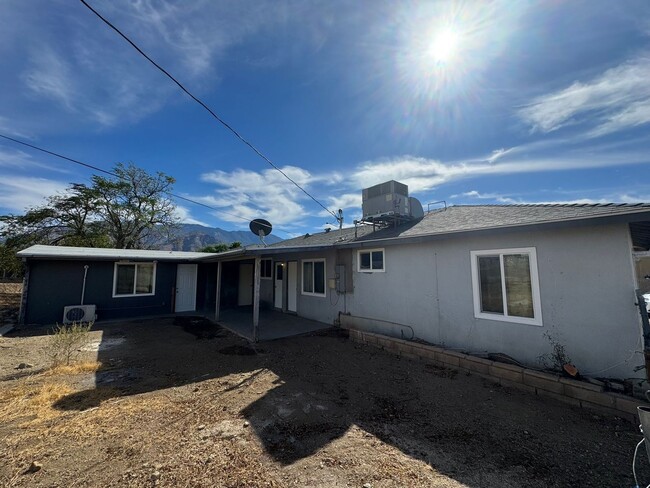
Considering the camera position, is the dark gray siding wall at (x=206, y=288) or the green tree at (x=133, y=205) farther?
the green tree at (x=133, y=205)

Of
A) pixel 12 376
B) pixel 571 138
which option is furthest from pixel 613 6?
pixel 12 376

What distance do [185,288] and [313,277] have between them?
657 centimetres

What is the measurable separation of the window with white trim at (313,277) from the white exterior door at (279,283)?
1.53 m

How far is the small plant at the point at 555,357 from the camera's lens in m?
4.39

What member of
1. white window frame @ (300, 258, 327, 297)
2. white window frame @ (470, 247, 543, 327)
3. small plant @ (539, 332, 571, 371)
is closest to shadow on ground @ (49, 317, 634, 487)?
small plant @ (539, 332, 571, 371)

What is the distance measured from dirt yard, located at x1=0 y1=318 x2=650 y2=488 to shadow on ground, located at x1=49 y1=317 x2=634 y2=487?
0.02 meters

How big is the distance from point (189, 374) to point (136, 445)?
236 cm

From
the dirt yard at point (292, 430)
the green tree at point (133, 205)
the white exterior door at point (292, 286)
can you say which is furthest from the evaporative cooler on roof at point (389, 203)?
the green tree at point (133, 205)

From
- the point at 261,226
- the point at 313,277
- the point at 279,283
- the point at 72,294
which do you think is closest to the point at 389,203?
the point at 313,277

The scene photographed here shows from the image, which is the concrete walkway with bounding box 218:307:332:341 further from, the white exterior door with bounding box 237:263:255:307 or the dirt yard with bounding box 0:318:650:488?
the dirt yard with bounding box 0:318:650:488

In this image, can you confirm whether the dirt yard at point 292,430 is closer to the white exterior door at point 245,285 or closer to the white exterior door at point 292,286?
the white exterior door at point 292,286

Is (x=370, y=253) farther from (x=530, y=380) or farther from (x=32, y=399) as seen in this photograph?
(x=32, y=399)

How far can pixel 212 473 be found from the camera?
249cm

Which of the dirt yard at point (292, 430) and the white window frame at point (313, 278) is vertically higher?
the white window frame at point (313, 278)
